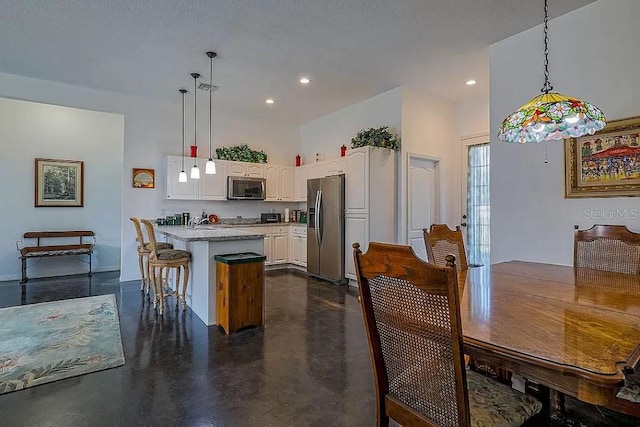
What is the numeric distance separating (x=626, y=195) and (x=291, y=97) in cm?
445

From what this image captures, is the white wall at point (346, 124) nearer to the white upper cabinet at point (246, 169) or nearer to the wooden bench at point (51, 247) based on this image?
the white upper cabinet at point (246, 169)

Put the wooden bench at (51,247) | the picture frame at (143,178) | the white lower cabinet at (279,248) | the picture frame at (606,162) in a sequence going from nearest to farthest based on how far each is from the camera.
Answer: the picture frame at (606,162) < the wooden bench at (51,247) < the picture frame at (143,178) < the white lower cabinet at (279,248)

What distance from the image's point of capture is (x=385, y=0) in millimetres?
3014

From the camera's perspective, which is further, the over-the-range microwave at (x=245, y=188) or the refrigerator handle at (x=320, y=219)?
the over-the-range microwave at (x=245, y=188)

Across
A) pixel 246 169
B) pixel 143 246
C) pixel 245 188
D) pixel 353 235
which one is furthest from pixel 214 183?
pixel 353 235

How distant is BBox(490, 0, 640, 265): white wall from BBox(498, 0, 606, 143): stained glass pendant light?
1496mm

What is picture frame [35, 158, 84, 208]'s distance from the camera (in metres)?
6.01

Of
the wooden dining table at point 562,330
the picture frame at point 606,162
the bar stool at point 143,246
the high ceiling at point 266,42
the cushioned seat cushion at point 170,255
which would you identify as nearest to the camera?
the wooden dining table at point 562,330

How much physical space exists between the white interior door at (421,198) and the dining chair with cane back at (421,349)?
4066 millimetres

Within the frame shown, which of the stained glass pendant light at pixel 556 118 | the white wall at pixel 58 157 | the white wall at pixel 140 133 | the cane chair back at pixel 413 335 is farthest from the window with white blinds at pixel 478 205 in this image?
the white wall at pixel 58 157

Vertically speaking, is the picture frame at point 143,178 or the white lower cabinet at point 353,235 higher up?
the picture frame at point 143,178

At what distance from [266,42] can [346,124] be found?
2.69 m

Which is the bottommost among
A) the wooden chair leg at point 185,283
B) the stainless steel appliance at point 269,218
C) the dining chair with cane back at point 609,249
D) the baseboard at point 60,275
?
the baseboard at point 60,275

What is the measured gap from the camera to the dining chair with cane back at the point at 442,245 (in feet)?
8.32
